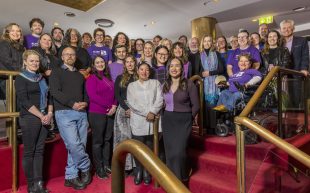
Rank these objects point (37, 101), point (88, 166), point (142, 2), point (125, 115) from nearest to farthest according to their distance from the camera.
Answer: point (37, 101)
point (88, 166)
point (125, 115)
point (142, 2)

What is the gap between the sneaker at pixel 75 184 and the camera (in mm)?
3203

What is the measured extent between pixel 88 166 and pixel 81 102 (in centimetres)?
81

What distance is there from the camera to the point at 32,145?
301 centimetres

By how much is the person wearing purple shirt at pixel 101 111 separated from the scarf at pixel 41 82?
1.73ft

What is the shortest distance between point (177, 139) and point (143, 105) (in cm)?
59

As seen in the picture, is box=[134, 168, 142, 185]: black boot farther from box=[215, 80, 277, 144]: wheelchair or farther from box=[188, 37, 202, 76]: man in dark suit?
box=[188, 37, 202, 76]: man in dark suit

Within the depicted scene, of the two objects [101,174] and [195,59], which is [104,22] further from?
[101,174]

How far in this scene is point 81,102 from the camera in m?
3.24

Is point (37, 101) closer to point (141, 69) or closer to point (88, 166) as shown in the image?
point (88, 166)

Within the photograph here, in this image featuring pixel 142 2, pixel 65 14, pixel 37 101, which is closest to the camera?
pixel 37 101

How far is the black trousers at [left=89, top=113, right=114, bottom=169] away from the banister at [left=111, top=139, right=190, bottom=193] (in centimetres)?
230

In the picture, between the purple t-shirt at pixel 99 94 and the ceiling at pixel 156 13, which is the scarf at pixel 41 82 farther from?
the ceiling at pixel 156 13

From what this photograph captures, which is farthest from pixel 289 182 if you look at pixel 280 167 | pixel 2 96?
pixel 2 96

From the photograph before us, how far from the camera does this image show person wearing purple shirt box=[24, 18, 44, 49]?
3934 mm
